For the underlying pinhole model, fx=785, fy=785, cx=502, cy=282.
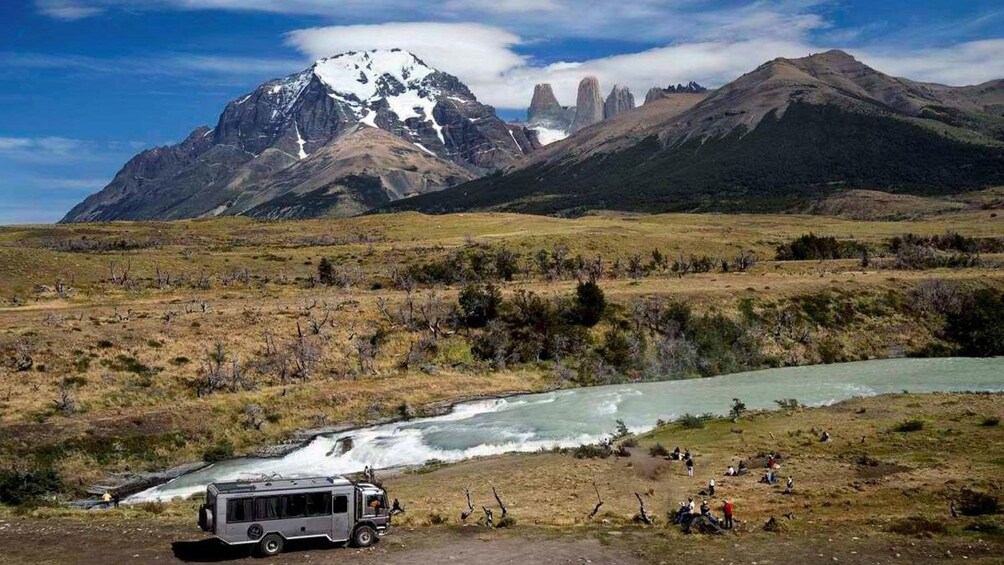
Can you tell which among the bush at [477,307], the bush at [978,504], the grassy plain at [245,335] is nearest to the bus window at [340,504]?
the bush at [978,504]

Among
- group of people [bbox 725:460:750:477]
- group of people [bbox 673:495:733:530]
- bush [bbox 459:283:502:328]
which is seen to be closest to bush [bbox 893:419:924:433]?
group of people [bbox 725:460:750:477]

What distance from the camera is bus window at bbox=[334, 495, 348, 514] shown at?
32.9 m

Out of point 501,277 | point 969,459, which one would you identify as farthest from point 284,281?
point 969,459

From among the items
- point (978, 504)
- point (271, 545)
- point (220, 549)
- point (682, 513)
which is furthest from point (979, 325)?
point (220, 549)

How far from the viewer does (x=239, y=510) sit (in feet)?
104

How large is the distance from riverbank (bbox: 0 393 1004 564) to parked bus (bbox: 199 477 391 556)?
2.77ft

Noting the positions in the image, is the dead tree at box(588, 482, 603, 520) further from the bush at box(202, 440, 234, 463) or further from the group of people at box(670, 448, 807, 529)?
the bush at box(202, 440, 234, 463)

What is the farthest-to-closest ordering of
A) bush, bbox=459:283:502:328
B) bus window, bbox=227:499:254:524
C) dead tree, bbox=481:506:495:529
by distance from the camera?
bush, bbox=459:283:502:328 < dead tree, bbox=481:506:495:529 < bus window, bbox=227:499:254:524

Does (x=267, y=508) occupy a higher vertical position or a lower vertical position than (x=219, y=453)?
→ higher

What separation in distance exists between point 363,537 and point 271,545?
374 cm

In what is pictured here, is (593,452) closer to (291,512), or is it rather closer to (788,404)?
(788,404)

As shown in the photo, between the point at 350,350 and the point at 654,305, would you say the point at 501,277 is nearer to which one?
the point at 654,305

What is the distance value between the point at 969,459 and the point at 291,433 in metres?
45.7

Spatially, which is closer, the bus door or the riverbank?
the riverbank
